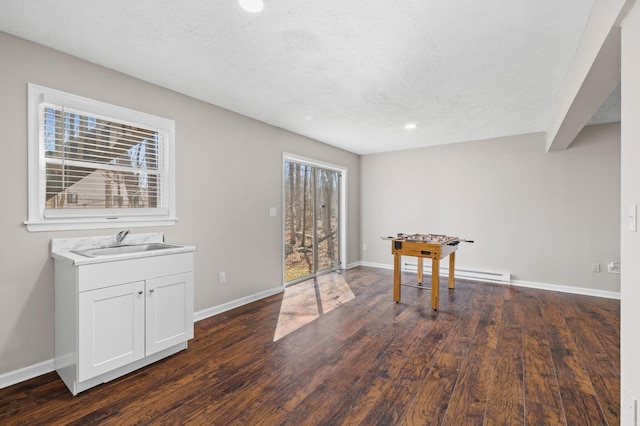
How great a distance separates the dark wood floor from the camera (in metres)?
1.85

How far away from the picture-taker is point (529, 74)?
277 centimetres

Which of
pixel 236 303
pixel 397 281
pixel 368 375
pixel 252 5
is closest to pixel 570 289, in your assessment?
pixel 397 281

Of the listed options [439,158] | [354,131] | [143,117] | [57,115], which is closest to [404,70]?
[354,131]

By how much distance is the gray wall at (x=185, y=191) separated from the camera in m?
2.19

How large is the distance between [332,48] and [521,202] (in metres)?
4.24

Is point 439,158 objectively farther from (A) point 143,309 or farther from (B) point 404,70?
(A) point 143,309

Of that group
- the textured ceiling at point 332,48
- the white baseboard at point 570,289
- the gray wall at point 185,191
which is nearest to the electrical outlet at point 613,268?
the white baseboard at point 570,289

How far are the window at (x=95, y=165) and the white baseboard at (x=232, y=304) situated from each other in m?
1.09

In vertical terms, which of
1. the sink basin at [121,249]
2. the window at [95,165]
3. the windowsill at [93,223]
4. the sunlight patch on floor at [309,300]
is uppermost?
the window at [95,165]

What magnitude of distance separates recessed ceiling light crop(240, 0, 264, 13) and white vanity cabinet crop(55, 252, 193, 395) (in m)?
1.93
